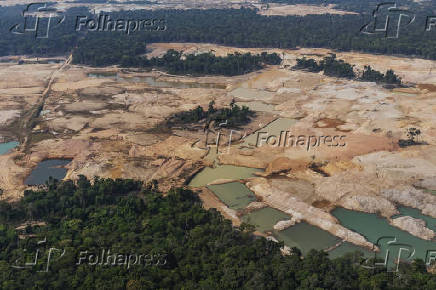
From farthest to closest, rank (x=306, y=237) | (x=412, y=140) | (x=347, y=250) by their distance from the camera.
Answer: (x=412, y=140) < (x=306, y=237) < (x=347, y=250)

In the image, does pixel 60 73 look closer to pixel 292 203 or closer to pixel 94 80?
pixel 94 80

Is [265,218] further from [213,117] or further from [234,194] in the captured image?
[213,117]

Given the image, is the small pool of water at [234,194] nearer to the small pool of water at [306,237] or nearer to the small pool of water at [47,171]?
the small pool of water at [306,237]

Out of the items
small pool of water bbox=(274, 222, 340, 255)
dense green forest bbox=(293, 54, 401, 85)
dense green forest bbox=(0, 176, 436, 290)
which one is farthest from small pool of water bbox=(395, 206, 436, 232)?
dense green forest bbox=(293, 54, 401, 85)

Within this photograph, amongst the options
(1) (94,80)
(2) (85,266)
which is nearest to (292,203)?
(2) (85,266)

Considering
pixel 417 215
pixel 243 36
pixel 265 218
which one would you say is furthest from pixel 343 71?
pixel 265 218

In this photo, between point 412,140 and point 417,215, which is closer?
point 417,215

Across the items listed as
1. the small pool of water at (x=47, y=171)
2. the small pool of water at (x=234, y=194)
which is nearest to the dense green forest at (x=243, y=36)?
the small pool of water at (x=47, y=171)
